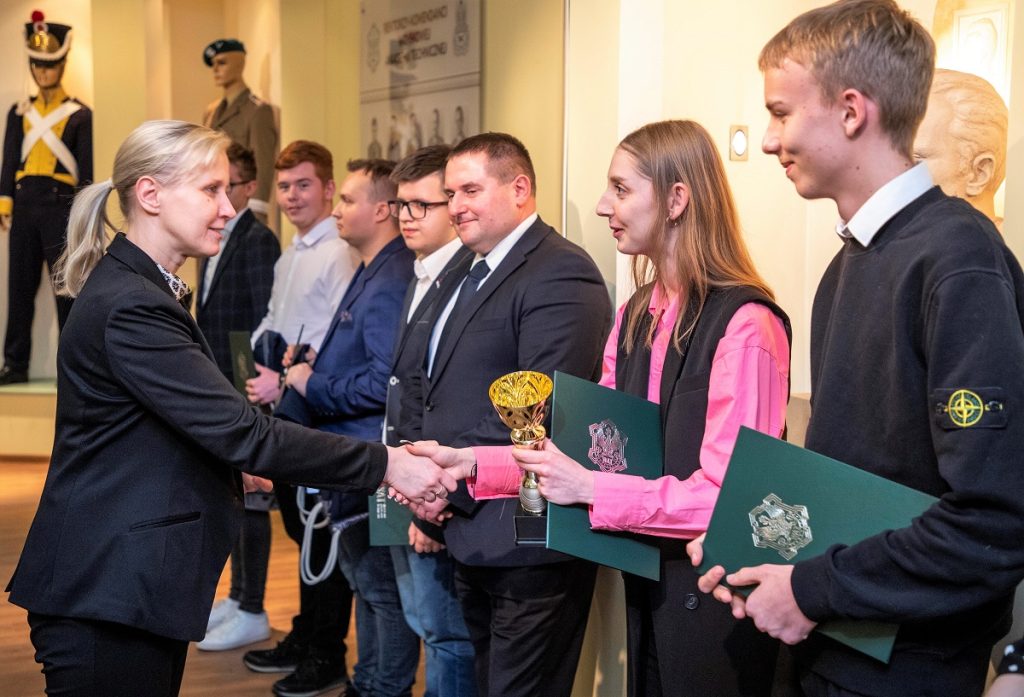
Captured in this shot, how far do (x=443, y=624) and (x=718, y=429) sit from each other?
1.51 meters

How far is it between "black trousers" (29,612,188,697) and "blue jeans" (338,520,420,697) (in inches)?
61.0

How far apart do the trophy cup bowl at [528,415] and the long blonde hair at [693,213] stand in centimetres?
33

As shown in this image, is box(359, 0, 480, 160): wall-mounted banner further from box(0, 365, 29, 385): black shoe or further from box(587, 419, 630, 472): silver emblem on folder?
box(0, 365, 29, 385): black shoe

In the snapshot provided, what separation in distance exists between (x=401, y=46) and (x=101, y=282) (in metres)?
3.17

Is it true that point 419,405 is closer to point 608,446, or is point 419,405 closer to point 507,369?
point 507,369

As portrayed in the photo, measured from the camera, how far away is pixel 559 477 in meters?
2.00

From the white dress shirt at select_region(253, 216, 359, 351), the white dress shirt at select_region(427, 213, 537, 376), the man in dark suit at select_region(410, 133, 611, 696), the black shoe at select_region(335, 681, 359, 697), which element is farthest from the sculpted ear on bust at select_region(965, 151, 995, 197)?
the black shoe at select_region(335, 681, 359, 697)

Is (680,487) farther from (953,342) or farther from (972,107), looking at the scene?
(972,107)

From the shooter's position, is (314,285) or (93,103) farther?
(93,103)

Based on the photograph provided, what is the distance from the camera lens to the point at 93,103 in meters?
6.69

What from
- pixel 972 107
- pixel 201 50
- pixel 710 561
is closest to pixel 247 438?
pixel 710 561

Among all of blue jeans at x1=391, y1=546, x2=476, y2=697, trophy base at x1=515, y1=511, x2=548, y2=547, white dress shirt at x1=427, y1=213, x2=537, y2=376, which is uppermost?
white dress shirt at x1=427, y1=213, x2=537, y2=376

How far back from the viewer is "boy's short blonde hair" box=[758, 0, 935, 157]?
1.53m

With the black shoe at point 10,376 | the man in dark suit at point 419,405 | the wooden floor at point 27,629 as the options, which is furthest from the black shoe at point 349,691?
the black shoe at point 10,376
